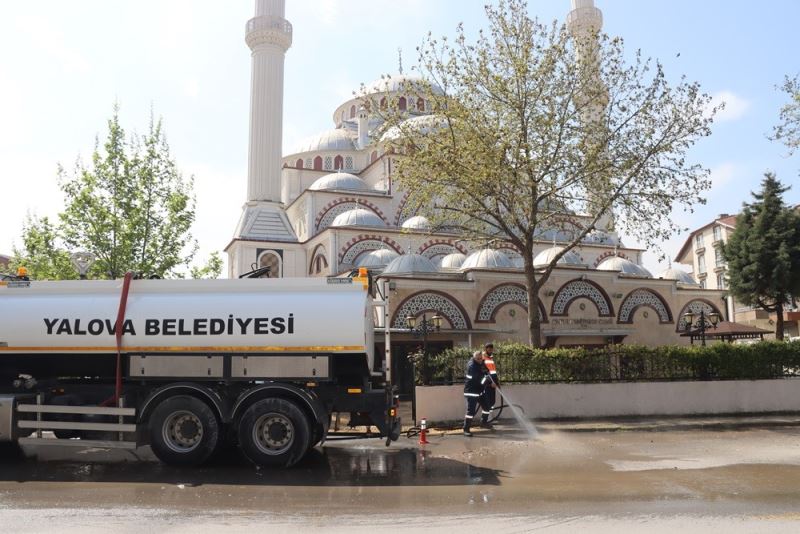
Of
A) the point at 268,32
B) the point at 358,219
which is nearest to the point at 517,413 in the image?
the point at 358,219

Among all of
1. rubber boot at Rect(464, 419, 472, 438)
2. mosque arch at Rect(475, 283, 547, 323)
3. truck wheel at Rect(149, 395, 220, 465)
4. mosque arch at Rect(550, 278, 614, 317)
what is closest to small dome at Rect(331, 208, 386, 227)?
mosque arch at Rect(475, 283, 547, 323)

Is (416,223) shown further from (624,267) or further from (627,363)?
(627,363)

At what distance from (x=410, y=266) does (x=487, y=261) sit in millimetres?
3343

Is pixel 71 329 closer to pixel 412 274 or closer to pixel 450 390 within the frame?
pixel 450 390

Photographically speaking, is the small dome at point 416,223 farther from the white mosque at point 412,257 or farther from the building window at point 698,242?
the building window at point 698,242

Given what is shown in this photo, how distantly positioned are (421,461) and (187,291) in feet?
13.2

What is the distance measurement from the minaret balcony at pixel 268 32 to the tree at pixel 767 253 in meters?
24.2

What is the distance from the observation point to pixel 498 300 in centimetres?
2442

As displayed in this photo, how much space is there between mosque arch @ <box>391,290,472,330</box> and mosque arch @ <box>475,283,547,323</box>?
0.74m

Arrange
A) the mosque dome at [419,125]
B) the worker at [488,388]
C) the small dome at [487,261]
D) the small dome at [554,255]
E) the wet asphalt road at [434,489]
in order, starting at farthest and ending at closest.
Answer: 1. the small dome at [554,255]
2. the small dome at [487,261]
3. the mosque dome at [419,125]
4. the worker at [488,388]
5. the wet asphalt road at [434,489]

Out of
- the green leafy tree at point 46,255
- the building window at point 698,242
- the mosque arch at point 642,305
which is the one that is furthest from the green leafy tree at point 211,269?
the building window at point 698,242

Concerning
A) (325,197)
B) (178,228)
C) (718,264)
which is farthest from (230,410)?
(718,264)

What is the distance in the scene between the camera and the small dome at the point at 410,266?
24.3 m

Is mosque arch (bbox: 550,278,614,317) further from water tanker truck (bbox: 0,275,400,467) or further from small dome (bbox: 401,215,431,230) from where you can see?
water tanker truck (bbox: 0,275,400,467)
